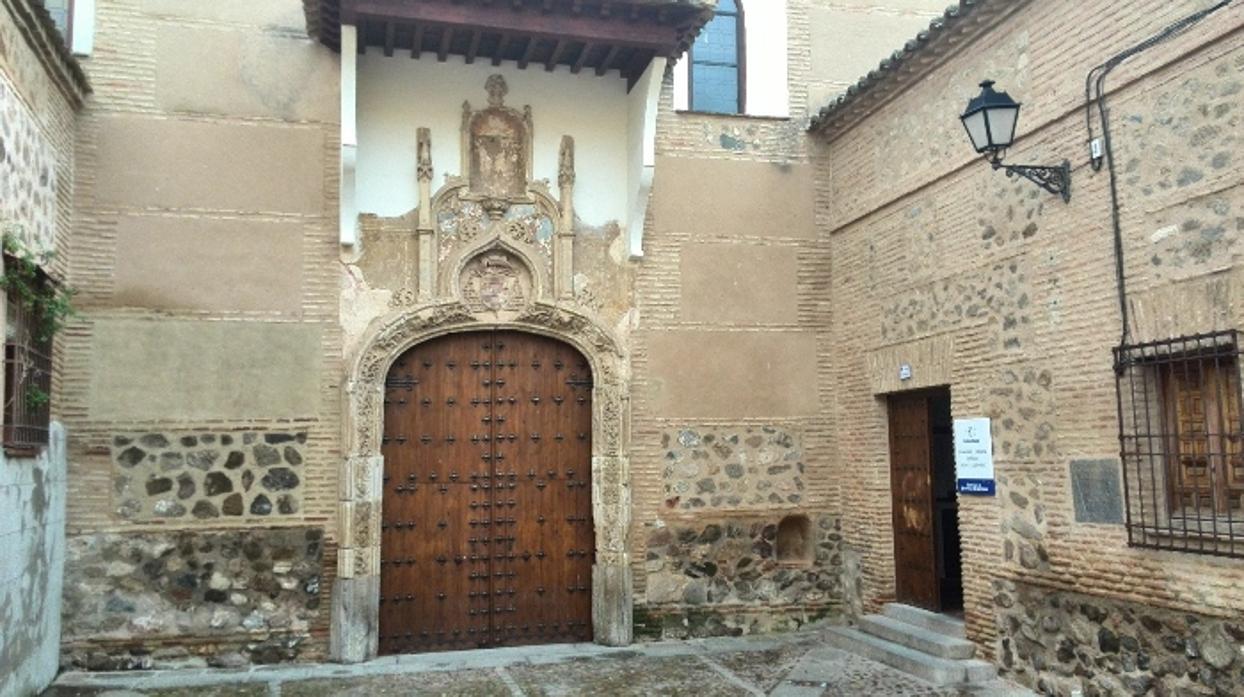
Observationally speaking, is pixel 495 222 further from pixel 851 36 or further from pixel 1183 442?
pixel 1183 442

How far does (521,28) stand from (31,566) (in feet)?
16.7

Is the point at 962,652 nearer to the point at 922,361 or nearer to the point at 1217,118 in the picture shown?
the point at 922,361

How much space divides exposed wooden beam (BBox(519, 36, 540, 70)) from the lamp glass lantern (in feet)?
11.3

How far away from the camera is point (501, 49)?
8547mm

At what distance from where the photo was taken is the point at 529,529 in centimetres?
859

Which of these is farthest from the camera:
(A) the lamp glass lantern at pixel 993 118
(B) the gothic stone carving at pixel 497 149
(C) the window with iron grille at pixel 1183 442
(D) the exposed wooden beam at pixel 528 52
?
(B) the gothic stone carving at pixel 497 149

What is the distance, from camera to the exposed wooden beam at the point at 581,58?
829 centimetres

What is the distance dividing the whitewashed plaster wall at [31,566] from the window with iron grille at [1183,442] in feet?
22.0

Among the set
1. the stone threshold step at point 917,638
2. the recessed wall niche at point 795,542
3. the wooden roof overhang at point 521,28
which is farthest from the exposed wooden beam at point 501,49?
the stone threshold step at point 917,638

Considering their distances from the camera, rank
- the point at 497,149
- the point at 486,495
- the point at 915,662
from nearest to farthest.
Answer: the point at 915,662, the point at 486,495, the point at 497,149

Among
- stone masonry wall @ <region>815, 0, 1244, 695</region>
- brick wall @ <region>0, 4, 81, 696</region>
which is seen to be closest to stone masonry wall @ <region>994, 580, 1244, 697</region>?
stone masonry wall @ <region>815, 0, 1244, 695</region>

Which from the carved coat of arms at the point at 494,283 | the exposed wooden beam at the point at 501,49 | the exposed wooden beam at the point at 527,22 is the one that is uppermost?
the exposed wooden beam at the point at 501,49

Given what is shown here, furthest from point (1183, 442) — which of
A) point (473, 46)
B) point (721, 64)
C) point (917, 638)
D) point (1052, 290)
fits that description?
point (473, 46)

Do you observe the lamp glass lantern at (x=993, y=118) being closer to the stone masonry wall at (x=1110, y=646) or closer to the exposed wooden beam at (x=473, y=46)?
the stone masonry wall at (x=1110, y=646)
